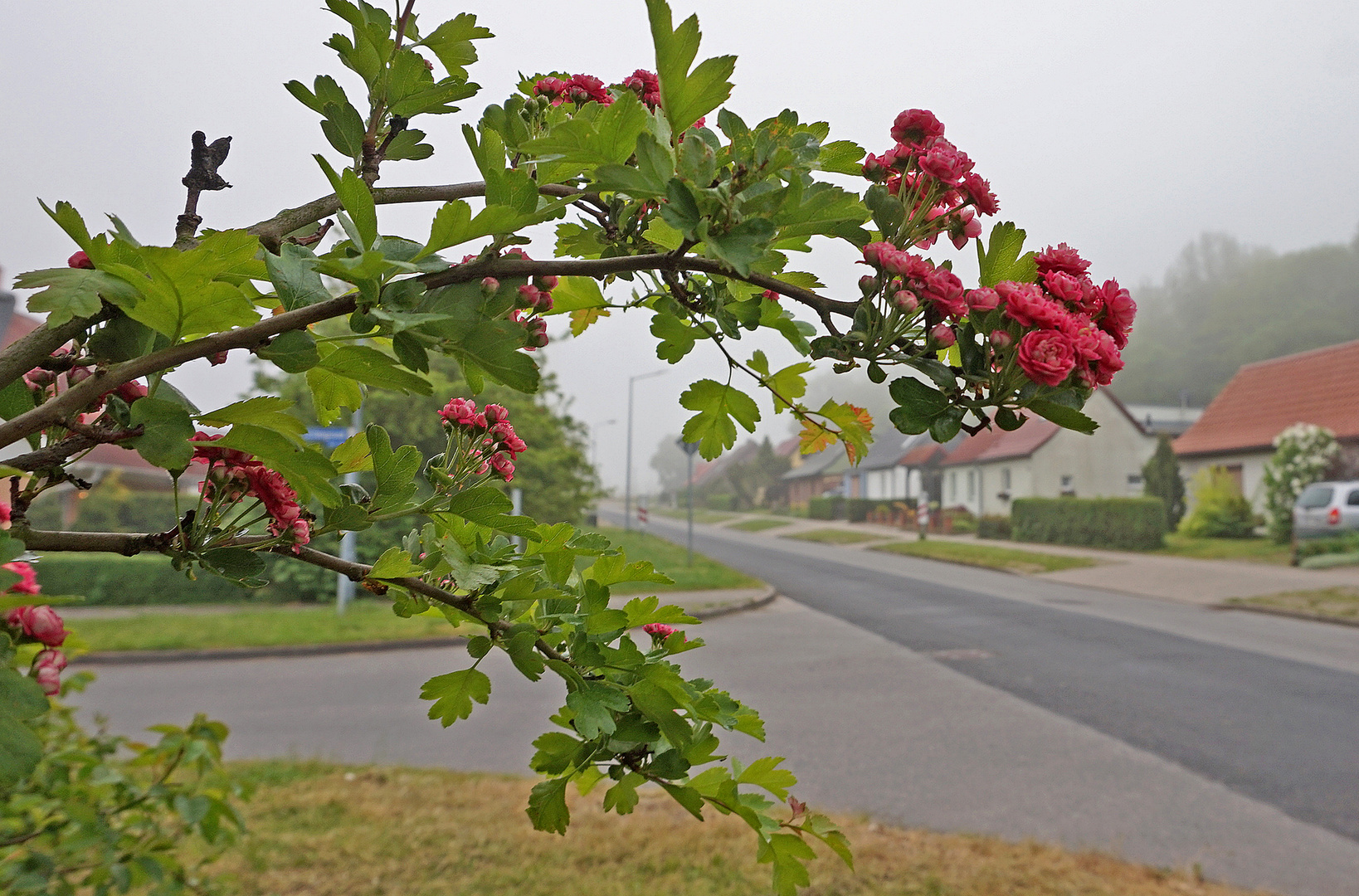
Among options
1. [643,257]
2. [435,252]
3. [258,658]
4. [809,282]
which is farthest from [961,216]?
[258,658]

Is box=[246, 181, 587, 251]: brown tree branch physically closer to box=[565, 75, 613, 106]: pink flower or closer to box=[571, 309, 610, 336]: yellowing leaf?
box=[565, 75, 613, 106]: pink flower

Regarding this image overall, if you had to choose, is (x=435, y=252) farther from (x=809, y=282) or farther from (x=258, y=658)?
(x=258, y=658)

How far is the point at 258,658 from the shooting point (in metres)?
9.84

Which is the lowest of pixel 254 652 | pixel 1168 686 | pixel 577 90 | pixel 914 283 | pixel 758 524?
pixel 254 652

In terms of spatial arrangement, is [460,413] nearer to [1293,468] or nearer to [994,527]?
[1293,468]

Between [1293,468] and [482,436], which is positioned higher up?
[1293,468]

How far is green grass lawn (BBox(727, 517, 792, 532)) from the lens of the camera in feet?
140

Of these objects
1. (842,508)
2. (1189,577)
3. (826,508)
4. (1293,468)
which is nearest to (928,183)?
(1189,577)

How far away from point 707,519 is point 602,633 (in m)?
56.9

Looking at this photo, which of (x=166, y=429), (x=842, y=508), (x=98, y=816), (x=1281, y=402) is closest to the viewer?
(x=166, y=429)

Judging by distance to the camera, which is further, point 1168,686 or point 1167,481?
point 1167,481

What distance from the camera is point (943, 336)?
89 cm

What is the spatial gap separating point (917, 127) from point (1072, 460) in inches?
1366

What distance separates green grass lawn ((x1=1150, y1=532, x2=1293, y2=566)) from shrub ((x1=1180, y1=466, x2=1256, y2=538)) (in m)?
0.36
